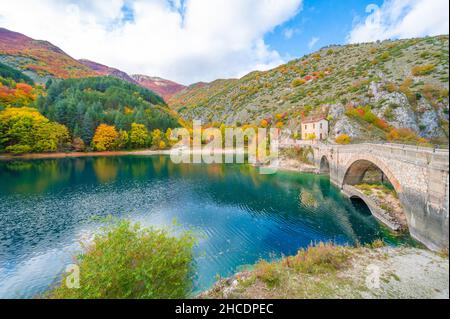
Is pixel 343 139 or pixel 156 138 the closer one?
pixel 343 139

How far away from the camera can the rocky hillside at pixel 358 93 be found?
11.9m

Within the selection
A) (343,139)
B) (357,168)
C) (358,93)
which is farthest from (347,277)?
(358,93)

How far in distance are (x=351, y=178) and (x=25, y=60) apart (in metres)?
223

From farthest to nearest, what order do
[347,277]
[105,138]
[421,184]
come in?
[105,138] < [421,184] < [347,277]

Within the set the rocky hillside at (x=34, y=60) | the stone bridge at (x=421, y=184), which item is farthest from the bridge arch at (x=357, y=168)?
the rocky hillside at (x=34, y=60)

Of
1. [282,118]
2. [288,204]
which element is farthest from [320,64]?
[288,204]

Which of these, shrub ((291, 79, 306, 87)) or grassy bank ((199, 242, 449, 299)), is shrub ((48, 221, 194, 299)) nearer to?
grassy bank ((199, 242, 449, 299))

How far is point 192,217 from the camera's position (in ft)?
66.2

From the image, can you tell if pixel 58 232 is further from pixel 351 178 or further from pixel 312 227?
pixel 351 178

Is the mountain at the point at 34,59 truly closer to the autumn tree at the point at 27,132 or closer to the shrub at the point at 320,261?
the autumn tree at the point at 27,132

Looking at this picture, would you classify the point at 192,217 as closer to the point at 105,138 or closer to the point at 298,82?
the point at 105,138

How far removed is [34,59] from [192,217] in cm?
21823

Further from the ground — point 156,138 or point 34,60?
point 34,60

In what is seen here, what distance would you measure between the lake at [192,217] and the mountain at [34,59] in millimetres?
159117
